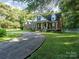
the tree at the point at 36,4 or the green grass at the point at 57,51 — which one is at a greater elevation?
the tree at the point at 36,4

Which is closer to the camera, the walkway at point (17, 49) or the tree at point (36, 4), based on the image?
the walkway at point (17, 49)

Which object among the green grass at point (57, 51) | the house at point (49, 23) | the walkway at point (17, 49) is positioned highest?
the house at point (49, 23)

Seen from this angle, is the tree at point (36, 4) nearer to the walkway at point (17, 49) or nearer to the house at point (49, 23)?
the walkway at point (17, 49)

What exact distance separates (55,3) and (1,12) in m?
26.4

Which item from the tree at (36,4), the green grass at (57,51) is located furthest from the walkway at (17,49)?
the tree at (36,4)

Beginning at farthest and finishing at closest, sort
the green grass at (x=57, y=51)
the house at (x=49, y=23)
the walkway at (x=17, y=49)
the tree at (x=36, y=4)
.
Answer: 1. the house at (x=49, y=23)
2. the tree at (x=36, y=4)
3. the green grass at (x=57, y=51)
4. the walkway at (x=17, y=49)

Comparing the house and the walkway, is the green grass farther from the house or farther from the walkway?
the house

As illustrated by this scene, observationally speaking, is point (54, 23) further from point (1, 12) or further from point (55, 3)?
point (55, 3)

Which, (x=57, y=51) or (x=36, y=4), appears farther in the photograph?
(x=57, y=51)

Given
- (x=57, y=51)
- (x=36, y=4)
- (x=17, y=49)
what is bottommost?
(x=57, y=51)

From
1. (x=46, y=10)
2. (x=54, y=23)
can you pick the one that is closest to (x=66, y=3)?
(x=46, y=10)

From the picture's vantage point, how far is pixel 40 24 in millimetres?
56562

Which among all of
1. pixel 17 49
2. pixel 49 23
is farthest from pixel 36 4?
pixel 49 23

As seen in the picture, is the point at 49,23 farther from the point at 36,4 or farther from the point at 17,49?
the point at 36,4
